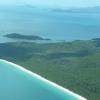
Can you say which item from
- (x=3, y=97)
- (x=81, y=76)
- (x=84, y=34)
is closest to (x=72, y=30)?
(x=84, y=34)

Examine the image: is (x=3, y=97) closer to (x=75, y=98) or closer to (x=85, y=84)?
(x=75, y=98)

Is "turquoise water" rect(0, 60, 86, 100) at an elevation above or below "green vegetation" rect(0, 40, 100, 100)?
above

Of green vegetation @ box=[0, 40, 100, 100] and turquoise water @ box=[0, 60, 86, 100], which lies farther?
green vegetation @ box=[0, 40, 100, 100]

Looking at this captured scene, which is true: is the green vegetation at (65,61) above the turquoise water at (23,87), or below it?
below

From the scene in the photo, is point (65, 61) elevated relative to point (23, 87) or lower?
lower

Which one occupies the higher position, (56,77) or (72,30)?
(56,77)
